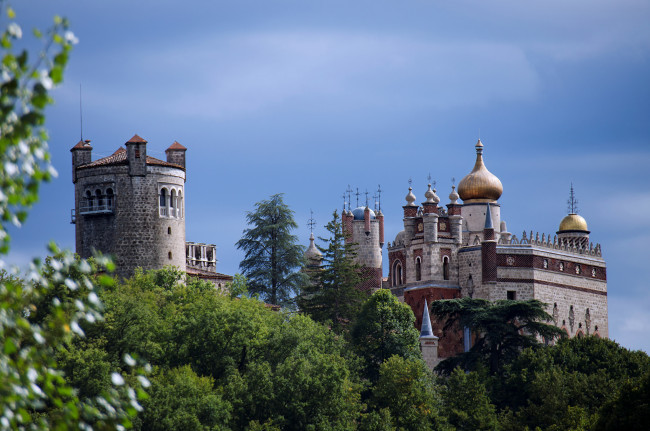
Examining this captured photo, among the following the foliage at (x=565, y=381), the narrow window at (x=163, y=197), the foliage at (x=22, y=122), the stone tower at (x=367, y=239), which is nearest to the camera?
the foliage at (x=22, y=122)

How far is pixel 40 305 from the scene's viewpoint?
55625mm

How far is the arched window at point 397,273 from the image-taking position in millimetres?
84188

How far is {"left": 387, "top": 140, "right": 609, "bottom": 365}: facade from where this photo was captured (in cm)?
7862

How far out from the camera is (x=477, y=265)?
79188mm

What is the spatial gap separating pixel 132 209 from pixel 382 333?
14.5m

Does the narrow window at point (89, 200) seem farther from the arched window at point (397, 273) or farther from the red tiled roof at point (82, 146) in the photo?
the arched window at point (397, 273)

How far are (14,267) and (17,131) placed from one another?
2477mm

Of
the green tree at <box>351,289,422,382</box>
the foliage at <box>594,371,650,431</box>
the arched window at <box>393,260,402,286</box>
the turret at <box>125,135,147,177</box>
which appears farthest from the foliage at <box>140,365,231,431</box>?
the arched window at <box>393,260,402,286</box>

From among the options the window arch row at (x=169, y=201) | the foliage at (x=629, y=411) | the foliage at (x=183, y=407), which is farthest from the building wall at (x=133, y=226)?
the foliage at (x=629, y=411)

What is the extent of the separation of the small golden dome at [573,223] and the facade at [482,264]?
7.22 m

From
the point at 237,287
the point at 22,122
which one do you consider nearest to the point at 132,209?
the point at 237,287

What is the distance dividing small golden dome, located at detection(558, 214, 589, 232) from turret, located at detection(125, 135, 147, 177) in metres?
36.5

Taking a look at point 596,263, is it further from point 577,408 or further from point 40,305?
point 40,305

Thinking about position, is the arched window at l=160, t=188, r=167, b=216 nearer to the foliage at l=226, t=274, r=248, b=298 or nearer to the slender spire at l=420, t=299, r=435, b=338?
the foliage at l=226, t=274, r=248, b=298
